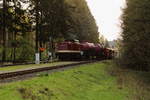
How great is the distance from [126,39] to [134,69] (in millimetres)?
4661

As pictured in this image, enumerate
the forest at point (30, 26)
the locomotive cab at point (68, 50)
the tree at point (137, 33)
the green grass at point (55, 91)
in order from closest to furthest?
the green grass at point (55, 91) → the tree at point (137, 33) → the forest at point (30, 26) → the locomotive cab at point (68, 50)

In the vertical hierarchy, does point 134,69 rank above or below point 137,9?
below

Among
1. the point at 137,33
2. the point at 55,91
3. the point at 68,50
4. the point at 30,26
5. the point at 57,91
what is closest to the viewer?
the point at 55,91

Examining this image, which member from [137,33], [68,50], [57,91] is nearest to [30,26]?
[68,50]

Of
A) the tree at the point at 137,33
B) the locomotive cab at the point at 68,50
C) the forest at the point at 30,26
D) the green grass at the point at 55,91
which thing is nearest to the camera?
the green grass at the point at 55,91

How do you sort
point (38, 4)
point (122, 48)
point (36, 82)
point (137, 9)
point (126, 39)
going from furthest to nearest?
point (38, 4), point (122, 48), point (126, 39), point (137, 9), point (36, 82)

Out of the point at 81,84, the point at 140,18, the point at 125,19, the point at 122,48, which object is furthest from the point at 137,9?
the point at 81,84

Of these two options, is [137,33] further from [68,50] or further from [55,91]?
[55,91]

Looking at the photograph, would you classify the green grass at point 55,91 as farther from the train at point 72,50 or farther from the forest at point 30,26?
the forest at point 30,26

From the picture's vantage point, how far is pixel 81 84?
17156 mm

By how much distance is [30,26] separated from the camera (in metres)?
40.8

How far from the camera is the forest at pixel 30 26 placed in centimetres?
3359

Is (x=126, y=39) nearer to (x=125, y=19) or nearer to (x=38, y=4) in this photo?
(x=125, y=19)

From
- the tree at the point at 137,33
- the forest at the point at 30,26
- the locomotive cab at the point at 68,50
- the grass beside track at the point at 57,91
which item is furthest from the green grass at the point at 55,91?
the forest at the point at 30,26
